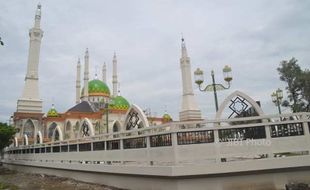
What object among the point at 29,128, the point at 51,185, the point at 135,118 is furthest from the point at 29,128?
the point at 135,118

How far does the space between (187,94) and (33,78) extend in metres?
23.9

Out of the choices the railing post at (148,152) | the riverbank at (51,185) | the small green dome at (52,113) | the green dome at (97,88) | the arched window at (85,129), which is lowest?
the riverbank at (51,185)

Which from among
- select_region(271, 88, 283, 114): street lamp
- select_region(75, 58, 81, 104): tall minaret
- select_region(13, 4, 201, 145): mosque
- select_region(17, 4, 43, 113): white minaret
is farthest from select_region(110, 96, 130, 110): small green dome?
select_region(271, 88, 283, 114): street lamp

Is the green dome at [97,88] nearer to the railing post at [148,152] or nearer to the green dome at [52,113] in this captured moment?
the green dome at [52,113]

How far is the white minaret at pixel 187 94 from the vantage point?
143 feet

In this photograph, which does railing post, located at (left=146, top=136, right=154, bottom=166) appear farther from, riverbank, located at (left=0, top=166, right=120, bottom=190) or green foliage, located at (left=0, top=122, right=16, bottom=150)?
green foliage, located at (left=0, top=122, right=16, bottom=150)

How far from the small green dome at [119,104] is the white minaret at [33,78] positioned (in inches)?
487

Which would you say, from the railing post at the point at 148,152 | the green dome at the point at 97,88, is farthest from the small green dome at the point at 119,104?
the railing post at the point at 148,152

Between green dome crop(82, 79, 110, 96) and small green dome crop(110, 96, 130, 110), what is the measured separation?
446 centimetres

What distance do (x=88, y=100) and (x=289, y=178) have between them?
4985 centimetres

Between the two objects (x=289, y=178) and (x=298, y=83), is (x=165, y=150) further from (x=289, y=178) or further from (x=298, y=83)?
(x=298, y=83)

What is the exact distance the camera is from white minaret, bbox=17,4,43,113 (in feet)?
135

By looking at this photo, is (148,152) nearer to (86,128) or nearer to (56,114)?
(86,128)

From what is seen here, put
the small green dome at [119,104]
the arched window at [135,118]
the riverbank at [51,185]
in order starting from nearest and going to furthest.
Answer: the arched window at [135,118], the riverbank at [51,185], the small green dome at [119,104]
